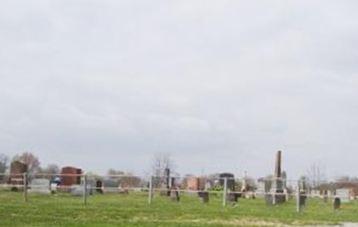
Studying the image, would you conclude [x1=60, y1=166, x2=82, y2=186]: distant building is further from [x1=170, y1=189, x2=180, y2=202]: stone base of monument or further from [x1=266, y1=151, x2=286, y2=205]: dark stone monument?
[x1=266, y1=151, x2=286, y2=205]: dark stone monument

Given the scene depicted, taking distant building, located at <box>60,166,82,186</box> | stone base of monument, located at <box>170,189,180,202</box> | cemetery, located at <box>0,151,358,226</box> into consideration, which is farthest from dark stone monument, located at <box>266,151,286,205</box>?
distant building, located at <box>60,166,82,186</box>

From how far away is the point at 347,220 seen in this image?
79.3ft

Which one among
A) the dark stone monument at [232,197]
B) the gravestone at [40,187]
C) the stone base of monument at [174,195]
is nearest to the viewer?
the dark stone monument at [232,197]

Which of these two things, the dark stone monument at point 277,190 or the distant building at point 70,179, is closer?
the dark stone monument at point 277,190

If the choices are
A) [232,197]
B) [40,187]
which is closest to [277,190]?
[232,197]

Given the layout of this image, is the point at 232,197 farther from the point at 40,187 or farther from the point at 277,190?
the point at 40,187

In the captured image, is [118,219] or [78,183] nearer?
[118,219]

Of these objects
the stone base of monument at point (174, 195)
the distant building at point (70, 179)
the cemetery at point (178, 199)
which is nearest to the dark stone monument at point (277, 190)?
the cemetery at point (178, 199)

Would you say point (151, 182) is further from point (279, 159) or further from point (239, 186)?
point (239, 186)

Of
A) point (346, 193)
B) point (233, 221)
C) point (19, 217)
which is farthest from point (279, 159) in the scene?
point (19, 217)

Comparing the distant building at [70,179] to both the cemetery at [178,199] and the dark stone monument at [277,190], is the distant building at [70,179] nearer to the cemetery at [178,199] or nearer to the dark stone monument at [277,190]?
the cemetery at [178,199]

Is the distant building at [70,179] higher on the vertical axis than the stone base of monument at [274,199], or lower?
higher

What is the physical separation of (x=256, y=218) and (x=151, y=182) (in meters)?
12.8

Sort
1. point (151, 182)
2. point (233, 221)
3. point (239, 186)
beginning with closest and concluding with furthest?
point (233, 221) < point (151, 182) < point (239, 186)
